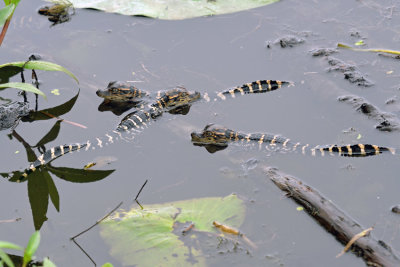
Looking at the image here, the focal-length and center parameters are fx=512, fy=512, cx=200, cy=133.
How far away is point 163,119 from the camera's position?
7223 millimetres

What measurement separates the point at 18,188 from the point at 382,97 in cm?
484

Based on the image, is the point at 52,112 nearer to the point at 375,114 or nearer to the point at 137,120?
the point at 137,120

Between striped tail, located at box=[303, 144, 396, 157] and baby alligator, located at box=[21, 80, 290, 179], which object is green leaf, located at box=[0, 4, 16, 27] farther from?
striped tail, located at box=[303, 144, 396, 157]

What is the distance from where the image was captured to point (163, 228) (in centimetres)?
513

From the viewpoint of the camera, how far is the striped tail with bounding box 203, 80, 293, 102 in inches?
286

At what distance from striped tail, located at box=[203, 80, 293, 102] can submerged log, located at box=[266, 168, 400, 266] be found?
1.83 m

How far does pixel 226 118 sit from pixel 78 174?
7.05ft

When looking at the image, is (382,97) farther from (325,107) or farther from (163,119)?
(163,119)

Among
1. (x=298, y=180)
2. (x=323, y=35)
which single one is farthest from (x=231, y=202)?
(x=323, y=35)

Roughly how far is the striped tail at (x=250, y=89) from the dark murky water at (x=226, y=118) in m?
0.12

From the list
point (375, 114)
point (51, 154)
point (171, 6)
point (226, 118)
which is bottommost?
point (51, 154)

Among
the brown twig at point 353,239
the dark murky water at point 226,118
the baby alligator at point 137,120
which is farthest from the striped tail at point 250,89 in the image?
the brown twig at point 353,239

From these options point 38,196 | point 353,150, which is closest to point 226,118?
point 353,150

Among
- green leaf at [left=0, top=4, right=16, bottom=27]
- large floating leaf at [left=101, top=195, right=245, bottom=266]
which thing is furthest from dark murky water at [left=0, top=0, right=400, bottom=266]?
green leaf at [left=0, top=4, right=16, bottom=27]
